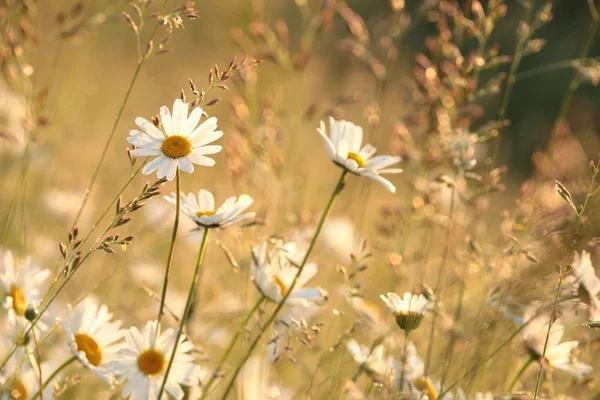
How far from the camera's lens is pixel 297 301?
4.39 ft

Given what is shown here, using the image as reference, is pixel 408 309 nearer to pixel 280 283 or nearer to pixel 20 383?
pixel 280 283

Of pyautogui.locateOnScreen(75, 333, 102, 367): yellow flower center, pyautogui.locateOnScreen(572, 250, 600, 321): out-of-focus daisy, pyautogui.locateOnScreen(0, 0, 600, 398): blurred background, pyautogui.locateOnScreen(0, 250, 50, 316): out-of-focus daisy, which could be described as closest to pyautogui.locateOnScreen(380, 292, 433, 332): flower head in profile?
pyautogui.locateOnScreen(0, 0, 600, 398): blurred background

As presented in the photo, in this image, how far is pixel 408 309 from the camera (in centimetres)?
122

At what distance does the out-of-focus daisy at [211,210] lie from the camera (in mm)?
1157

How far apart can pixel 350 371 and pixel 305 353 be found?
0.20 metres

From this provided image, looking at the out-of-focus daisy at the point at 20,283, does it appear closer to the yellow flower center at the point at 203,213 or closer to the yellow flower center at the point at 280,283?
the yellow flower center at the point at 203,213

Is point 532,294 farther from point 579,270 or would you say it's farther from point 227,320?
point 227,320

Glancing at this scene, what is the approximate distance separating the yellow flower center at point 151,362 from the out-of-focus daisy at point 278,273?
213 mm

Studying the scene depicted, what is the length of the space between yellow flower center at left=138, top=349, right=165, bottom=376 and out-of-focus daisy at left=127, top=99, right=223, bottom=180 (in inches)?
12.4

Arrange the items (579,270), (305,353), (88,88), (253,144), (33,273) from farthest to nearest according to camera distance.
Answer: (88,88), (305,353), (253,144), (33,273), (579,270)

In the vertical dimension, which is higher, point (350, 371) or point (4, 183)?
point (4, 183)

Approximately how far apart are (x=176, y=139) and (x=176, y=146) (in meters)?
0.01

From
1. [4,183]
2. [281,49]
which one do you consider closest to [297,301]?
[281,49]

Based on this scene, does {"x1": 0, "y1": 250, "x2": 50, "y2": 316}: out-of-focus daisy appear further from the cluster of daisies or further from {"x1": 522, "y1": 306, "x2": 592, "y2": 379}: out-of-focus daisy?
{"x1": 522, "y1": 306, "x2": 592, "y2": 379}: out-of-focus daisy
